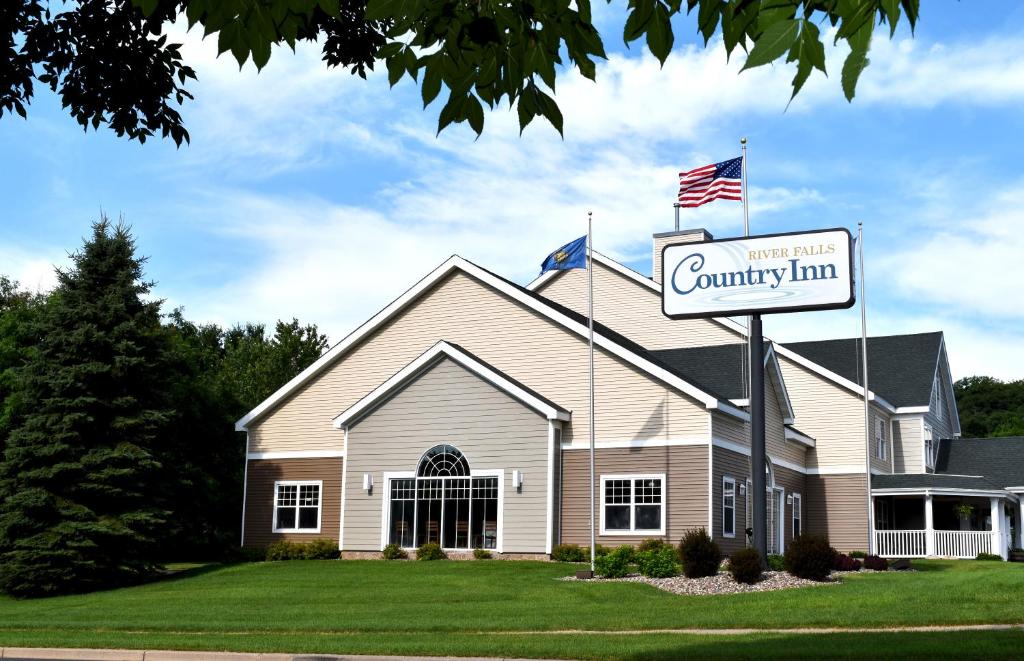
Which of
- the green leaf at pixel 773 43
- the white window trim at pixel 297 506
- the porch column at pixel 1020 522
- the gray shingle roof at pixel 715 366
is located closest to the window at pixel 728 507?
the gray shingle roof at pixel 715 366

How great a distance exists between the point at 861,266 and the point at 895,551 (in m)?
11.6

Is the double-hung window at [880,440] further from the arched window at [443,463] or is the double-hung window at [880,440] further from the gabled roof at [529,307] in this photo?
the arched window at [443,463]

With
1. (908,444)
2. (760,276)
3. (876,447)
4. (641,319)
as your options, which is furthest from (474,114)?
(908,444)

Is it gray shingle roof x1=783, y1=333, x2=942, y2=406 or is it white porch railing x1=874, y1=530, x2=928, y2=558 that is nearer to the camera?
white porch railing x1=874, y1=530, x2=928, y2=558

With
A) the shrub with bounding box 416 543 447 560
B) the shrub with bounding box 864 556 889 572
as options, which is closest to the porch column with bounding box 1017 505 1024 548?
the shrub with bounding box 864 556 889 572

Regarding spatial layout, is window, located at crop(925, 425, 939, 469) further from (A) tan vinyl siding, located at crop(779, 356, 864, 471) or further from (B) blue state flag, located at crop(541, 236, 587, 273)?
(B) blue state flag, located at crop(541, 236, 587, 273)

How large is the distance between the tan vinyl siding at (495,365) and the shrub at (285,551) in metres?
3.42

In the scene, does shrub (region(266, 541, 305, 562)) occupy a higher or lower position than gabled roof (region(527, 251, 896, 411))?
lower

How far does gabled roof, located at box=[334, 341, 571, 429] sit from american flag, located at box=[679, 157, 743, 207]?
7528mm

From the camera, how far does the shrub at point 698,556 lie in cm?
2280

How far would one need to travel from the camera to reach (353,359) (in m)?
35.0

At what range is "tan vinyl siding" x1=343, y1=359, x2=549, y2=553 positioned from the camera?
3012 cm

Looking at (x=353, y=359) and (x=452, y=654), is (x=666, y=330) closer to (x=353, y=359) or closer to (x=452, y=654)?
(x=353, y=359)

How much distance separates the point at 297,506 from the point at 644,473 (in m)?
11.7
